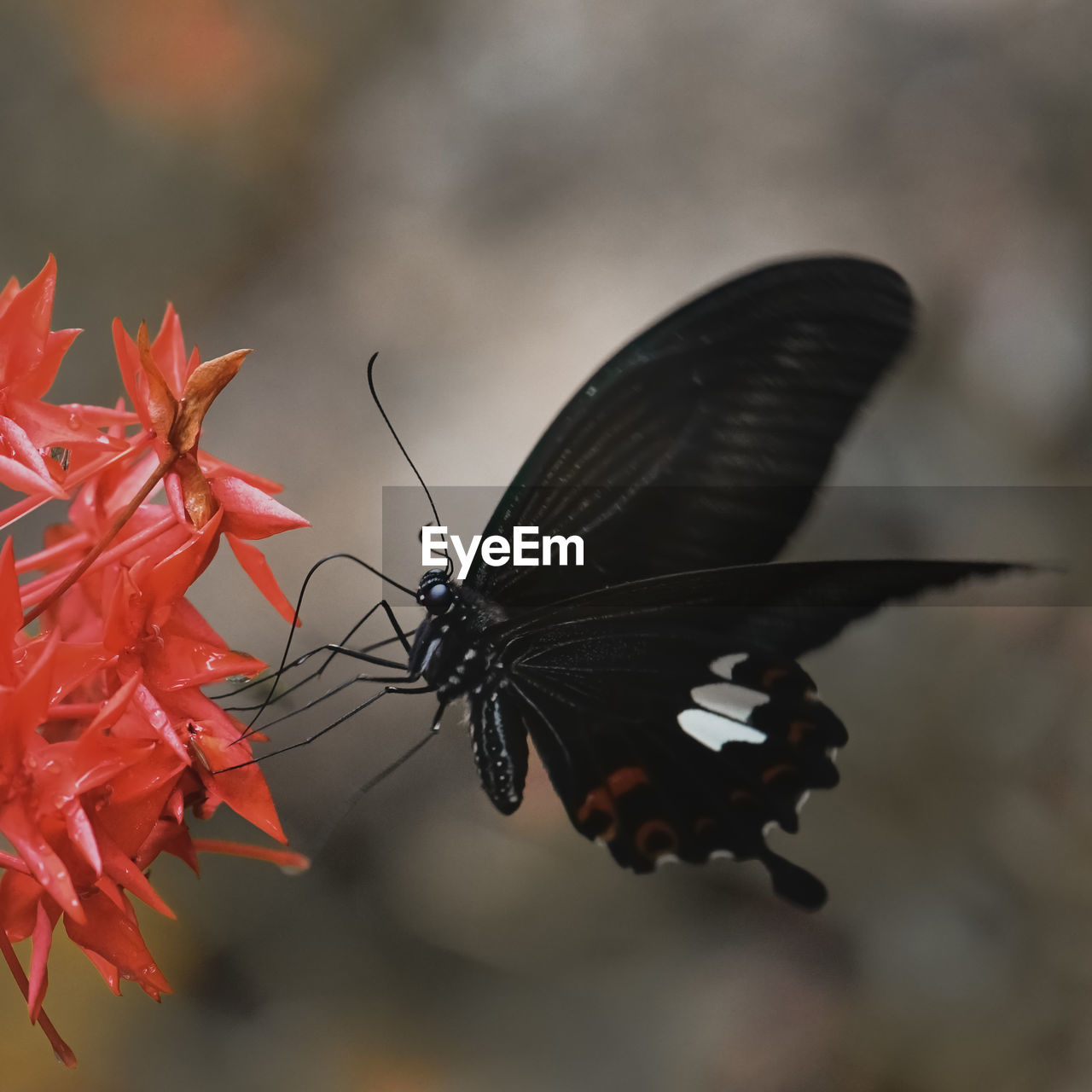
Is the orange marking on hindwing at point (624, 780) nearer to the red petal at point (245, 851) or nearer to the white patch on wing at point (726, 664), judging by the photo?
the white patch on wing at point (726, 664)

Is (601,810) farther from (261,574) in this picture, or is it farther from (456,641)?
(261,574)

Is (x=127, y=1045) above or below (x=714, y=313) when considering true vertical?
below

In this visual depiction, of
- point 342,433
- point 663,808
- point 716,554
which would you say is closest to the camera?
point 716,554

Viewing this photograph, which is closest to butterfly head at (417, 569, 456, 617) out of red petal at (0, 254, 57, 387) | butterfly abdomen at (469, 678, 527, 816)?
butterfly abdomen at (469, 678, 527, 816)

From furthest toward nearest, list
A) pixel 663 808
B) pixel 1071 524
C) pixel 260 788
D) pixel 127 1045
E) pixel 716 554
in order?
1. pixel 1071 524
2. pixel 127 1045
3. pixel 663 808
4. pixel 716 554
5. pixel 260 788

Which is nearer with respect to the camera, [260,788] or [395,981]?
[260,788]

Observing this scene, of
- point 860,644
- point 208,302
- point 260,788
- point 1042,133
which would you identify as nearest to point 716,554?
point 260,788

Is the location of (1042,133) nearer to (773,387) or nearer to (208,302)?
(773,387)
